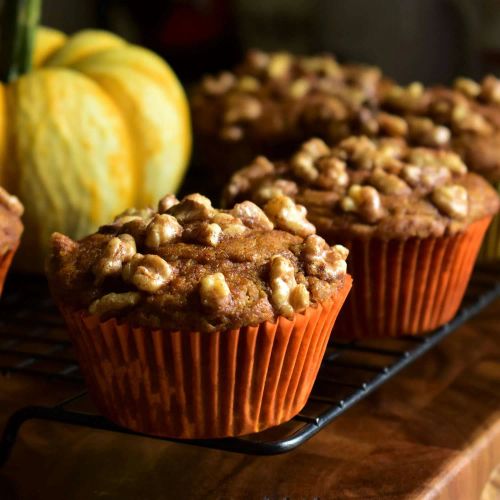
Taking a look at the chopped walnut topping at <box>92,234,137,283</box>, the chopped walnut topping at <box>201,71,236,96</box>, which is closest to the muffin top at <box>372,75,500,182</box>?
the chopped walnut topping at <box>201,71,236,96</box>

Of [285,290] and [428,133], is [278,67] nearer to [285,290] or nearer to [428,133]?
[428,133]

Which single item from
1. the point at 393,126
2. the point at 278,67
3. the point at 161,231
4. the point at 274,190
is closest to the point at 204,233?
the point at 161,231

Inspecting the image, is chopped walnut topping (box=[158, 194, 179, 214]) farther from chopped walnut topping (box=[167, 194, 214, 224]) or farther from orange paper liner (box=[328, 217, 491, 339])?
orange paper liner (box=[328, 217, 491, 339])

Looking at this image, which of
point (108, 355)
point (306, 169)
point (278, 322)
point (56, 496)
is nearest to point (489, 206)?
point (306, 169)

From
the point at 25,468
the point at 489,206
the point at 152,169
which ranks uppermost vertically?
the point at 489,206

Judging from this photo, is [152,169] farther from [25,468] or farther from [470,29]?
[470,29]
